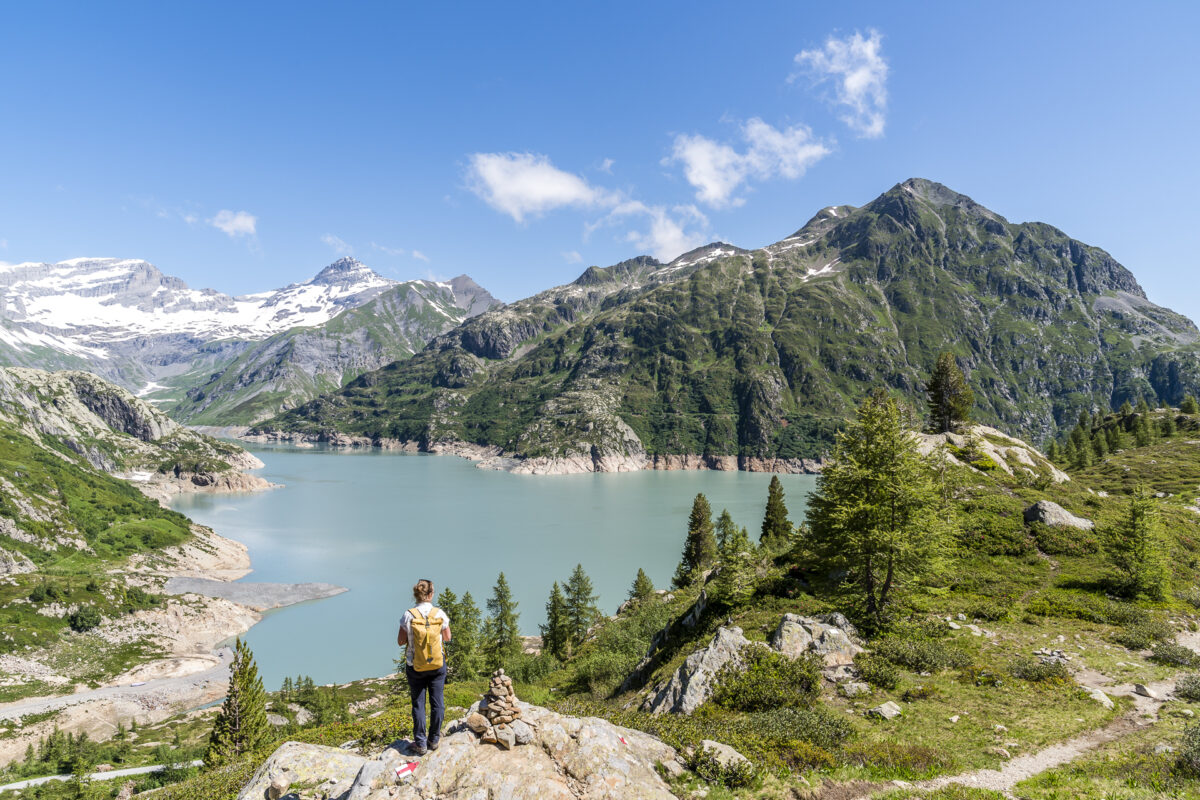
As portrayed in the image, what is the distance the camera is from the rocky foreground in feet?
30.4

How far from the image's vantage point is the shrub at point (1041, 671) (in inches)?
672

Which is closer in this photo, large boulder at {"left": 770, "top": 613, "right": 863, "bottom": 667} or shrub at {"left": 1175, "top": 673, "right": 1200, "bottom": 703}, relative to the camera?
shrub at {"left": 1175, "top": 673, "right": 1200, "bottom": 703}

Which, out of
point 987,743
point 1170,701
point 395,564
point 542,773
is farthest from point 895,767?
point 395,564

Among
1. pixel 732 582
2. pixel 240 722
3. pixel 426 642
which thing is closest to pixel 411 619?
pixel 426 642

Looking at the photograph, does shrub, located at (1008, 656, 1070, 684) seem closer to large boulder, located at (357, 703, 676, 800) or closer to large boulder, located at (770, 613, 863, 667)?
large boulder, located at (770, 613, 863, 667)

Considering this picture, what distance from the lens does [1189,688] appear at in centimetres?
1544

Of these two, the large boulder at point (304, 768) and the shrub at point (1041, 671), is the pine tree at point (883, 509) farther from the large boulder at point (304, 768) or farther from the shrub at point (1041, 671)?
the large boulder at point (304, 768)

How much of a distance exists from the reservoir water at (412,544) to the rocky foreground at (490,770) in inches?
2418

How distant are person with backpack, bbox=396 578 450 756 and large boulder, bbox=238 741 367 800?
1.49 meters

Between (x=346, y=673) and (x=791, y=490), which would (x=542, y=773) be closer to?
(x=346, y=673)

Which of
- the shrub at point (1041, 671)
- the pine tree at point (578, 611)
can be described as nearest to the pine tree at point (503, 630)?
the pine tree at point (578, 611)

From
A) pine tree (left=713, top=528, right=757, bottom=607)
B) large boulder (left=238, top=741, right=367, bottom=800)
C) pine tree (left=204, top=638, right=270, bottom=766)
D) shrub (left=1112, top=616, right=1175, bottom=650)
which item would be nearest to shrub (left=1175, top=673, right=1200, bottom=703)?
shrub (left=1112, top=616, right=1175, bottom=650)

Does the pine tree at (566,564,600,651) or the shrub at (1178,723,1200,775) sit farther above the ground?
the shrub at (1178,723,1200,775)

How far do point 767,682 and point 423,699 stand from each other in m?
12.5
